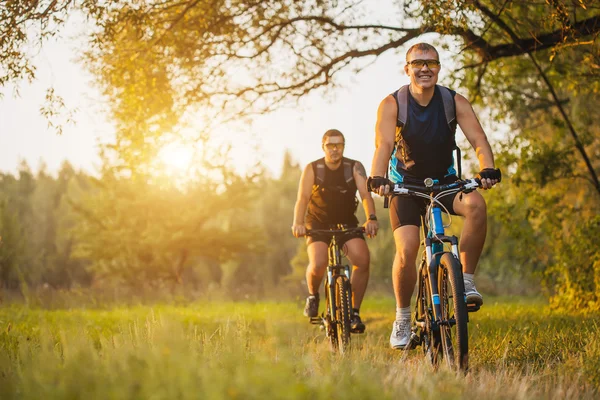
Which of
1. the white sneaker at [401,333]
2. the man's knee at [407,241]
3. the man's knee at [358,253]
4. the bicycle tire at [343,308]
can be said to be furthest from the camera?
the man's knee at [358,253]

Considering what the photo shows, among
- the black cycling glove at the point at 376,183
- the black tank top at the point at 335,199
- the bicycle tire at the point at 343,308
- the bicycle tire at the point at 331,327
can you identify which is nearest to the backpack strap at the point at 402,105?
the black cycling glove at the point at 376,183

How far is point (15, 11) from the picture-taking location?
8.13 metres

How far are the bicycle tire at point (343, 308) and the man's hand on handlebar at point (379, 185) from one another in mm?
2435

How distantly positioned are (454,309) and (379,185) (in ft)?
3.23

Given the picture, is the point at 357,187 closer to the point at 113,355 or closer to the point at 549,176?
the point at 113,355

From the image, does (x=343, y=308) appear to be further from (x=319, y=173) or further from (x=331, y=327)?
(x=319, y=173)

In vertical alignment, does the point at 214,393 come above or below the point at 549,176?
below

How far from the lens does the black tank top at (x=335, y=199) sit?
820 cm

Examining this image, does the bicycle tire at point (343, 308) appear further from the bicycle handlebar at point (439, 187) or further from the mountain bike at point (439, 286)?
the bicycle handlebar at point (439, 187)

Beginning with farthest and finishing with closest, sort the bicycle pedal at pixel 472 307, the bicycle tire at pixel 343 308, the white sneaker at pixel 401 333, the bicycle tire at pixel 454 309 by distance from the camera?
1. the bicycle tire at pixel 343 308
2. the white sneaker at pixel 401 333
3. the bicycle pedal at pixel 472 307
4. the bicycle tire at pixel 454 309

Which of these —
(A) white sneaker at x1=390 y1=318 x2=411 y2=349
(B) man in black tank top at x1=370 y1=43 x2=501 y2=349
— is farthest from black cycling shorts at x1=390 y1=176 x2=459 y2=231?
(A) white sneaker at x1=390 y1=318 x2=411 y2=349

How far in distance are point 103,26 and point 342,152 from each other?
3.47 metres

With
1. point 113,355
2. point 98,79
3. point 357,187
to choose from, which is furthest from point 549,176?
point 113,355

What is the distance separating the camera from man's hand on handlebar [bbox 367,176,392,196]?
526 cm
